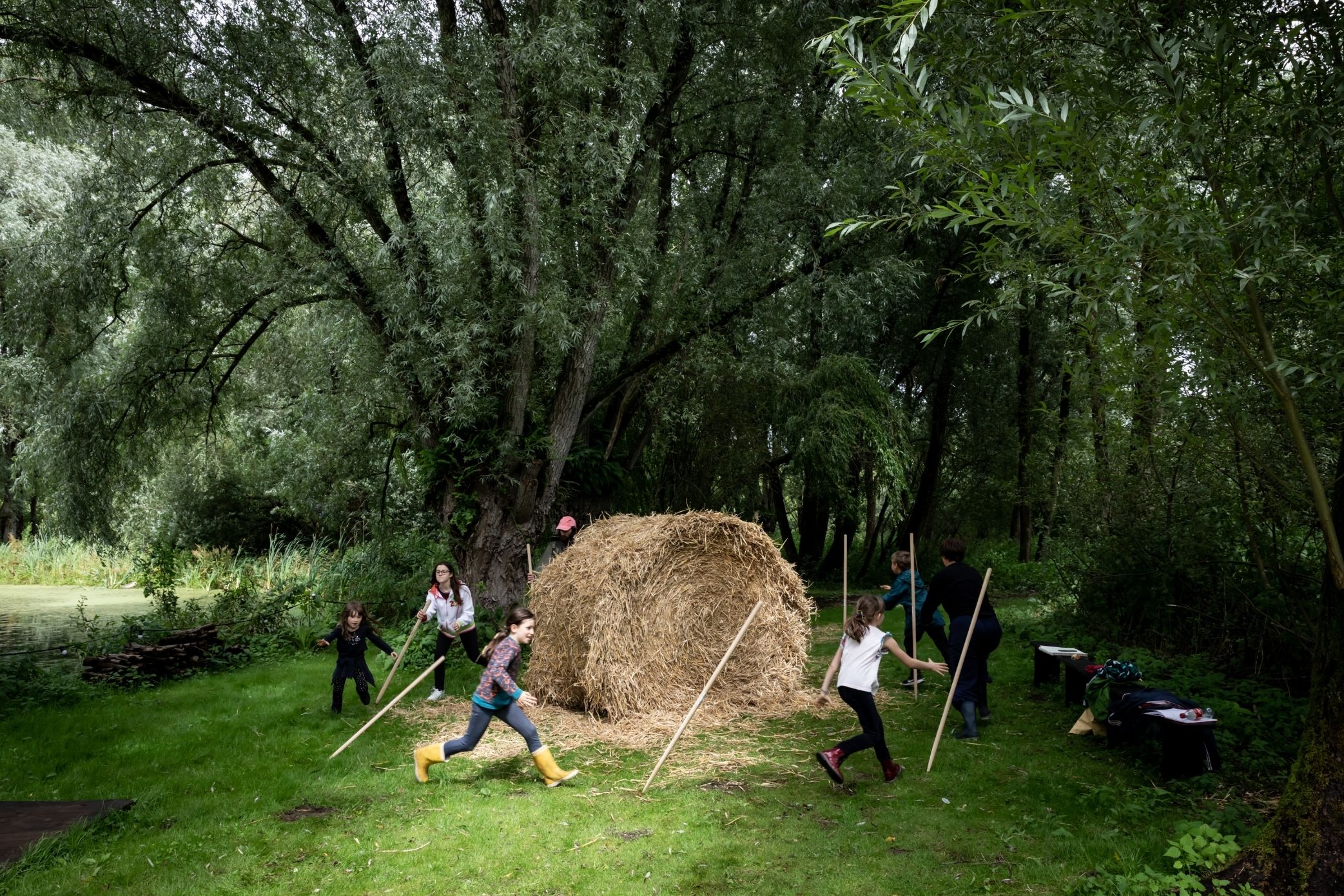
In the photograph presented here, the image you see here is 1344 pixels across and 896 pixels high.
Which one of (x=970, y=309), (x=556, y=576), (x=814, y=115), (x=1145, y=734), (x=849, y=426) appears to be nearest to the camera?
(x=1145, y=734)

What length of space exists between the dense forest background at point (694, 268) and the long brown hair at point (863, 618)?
2.42 metres

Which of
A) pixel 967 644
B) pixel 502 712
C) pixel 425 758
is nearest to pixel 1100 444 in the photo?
pixel 967 644

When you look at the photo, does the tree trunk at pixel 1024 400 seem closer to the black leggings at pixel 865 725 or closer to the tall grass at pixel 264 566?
the tall grass at pixel 264 566

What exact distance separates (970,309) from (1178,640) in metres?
9.40

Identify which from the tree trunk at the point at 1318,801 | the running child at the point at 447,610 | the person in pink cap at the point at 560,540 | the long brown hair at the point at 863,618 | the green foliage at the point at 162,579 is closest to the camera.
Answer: the tree trunk at the point at 1318,801

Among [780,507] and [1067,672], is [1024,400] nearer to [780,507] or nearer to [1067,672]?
[780,507]

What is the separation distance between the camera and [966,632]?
7832 mm

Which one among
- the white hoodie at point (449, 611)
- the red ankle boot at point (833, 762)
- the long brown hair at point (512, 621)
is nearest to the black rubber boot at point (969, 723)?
the red ankle boot at point (833, 762)

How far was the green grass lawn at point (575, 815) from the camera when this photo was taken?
5.02 metres

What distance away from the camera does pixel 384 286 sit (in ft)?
36.4

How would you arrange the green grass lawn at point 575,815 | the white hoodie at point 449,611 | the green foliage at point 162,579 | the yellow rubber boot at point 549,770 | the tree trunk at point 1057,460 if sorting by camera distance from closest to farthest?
the green grass lawn at point 575,815
the yellow rubber boot at point 549,770
the white hoodie at point 449,611
the green foliage at point 162,579
the tree trunk at point 1057,460

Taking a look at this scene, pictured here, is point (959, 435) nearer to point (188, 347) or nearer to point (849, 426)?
point (849, 426)

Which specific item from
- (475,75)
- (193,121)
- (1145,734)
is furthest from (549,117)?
(1145,734)

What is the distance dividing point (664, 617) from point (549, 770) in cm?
238
